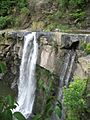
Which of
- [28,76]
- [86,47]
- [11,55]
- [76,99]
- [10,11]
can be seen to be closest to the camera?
[76,99]

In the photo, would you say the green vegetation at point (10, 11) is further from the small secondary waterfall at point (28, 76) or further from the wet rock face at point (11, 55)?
the small secondary waterfall at point (28, 76)

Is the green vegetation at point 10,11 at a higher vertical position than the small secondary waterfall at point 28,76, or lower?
higher

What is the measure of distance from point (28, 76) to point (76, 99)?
17.0 ft

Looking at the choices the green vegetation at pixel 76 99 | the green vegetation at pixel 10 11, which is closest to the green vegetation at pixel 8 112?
the green vegetation at pixel 76 99

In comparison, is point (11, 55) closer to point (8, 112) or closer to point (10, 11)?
point (10, 11)

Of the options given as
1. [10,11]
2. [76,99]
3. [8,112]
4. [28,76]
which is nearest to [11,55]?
[28,76]

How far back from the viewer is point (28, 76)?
12055 mm

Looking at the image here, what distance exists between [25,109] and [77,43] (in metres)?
3.14

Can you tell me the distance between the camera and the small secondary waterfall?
11445 millimetres

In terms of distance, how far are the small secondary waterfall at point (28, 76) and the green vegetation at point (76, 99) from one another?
3.85 metres

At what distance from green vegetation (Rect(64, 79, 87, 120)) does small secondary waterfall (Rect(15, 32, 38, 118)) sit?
385 centimetres

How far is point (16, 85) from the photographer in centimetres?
1351

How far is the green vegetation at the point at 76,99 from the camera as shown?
7.00 m

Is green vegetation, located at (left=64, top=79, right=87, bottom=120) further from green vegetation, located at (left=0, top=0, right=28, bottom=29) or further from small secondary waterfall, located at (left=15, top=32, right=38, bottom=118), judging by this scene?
green vegetation, located at (left=0, top=0, right=28, bottom=29)
